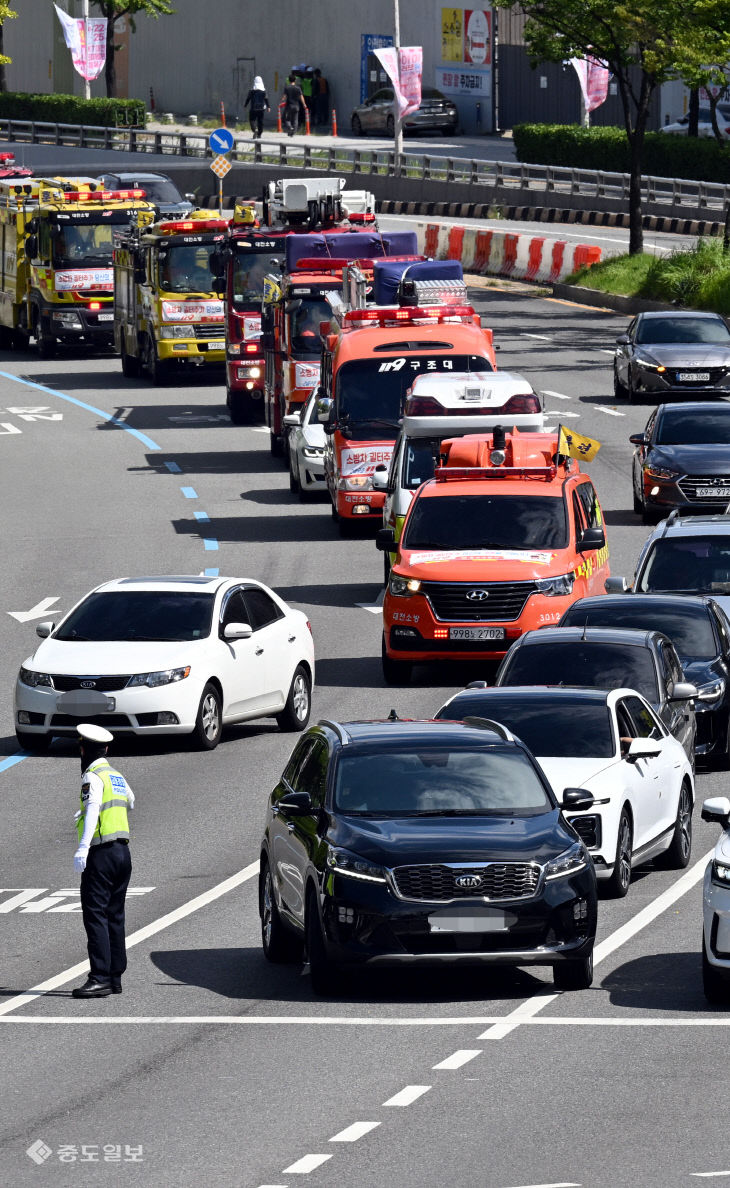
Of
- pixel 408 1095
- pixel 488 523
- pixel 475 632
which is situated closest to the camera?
pixel 408 1095

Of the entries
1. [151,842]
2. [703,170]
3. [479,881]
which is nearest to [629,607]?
[151,842]

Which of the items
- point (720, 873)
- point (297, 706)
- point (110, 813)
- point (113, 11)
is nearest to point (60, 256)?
point (297, 706)

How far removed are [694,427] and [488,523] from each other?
378 inches

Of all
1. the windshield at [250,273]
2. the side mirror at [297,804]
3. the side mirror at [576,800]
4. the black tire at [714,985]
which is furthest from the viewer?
the windshield at [250,273]

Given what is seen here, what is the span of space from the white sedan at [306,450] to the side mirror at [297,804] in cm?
2130

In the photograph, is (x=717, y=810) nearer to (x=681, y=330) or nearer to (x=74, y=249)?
(x=681, y=330)

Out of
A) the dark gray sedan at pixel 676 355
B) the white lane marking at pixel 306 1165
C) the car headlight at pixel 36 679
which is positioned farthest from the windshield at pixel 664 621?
the dark gray sedan at pixel 676 355

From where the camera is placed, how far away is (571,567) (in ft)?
80.7

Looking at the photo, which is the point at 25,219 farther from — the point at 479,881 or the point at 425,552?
the point at 479,881

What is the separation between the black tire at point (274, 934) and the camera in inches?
559

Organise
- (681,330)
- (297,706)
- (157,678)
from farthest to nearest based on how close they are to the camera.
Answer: (681,330), (297,706), (157,678)

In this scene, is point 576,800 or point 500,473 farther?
point 500,473

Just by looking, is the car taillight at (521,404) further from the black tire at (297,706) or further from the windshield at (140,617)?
the windshield at (140,617)

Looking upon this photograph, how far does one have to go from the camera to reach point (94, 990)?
13.6 m
